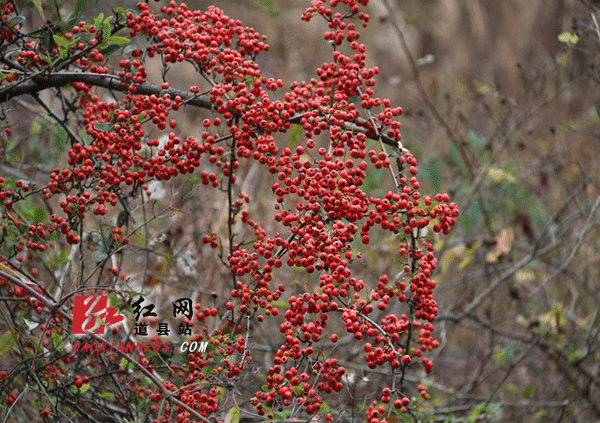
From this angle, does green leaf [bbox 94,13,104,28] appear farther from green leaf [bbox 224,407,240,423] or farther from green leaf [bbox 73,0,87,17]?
green leaf [bbox 224,407,240,423]

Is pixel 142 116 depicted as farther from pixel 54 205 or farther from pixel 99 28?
pixel 54 205

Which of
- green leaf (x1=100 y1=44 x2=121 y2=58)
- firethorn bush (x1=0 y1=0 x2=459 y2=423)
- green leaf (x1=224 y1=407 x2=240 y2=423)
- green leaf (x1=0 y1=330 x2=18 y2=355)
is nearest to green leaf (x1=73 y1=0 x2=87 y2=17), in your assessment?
firethorn bush (x1=0 y1=0 x2=459 y2=423)

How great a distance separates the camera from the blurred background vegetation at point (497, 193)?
328 cm

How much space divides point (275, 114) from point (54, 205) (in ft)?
7.31

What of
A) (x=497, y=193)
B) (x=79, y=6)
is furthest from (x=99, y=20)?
(x=497, y=193)

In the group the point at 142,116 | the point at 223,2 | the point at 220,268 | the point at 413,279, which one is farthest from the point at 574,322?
the point at 223,2

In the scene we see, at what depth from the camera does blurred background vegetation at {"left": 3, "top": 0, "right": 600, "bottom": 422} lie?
328 centimetres

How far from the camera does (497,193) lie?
13.6 feet

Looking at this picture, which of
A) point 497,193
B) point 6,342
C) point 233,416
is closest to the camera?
point 233,416

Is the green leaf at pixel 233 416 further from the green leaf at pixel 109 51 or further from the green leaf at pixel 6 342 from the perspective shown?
the green leaf at pixel 109 51

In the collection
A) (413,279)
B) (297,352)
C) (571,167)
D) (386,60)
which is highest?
(386,60)

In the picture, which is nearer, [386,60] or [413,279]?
[413,279]

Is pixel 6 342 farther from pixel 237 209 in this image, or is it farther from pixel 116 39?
pixel 116 39

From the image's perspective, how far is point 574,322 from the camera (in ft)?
12.1
